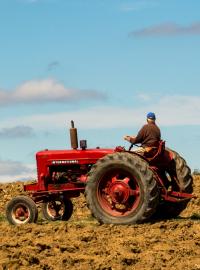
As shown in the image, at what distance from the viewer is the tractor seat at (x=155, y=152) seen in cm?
1202

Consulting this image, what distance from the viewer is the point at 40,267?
8039 millimetres

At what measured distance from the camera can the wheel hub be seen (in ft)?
38.8

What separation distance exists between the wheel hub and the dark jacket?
77 cm

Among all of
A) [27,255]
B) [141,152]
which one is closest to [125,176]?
[141,152]

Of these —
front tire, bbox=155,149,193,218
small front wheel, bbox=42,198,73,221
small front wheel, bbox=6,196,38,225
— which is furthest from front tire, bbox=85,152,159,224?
small front wheel, bbox=42,198,73,221

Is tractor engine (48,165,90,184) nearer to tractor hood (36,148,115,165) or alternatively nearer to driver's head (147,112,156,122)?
tractor hood (36,148,115,165)

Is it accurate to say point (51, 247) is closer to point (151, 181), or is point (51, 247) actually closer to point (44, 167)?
point (151, 181)

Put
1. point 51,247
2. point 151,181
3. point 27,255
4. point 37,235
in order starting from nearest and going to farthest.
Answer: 1. point 27,255
2. point 51,247
3. point 37,235
4. point 151,181

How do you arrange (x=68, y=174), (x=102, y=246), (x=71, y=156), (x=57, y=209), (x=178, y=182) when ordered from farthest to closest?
(x=57, y=209) → (x=68, y=174) → (x=71, y=156) → (x=178, y=182) → (x=102, y=246)

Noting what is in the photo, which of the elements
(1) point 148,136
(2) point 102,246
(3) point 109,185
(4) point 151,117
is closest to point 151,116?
(4) point 151,117

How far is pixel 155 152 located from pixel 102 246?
10.1 feet

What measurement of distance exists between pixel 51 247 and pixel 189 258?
5.89 feet

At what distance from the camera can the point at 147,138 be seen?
12.0 metres

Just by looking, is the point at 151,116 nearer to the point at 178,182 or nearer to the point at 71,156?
the point at 178,182
